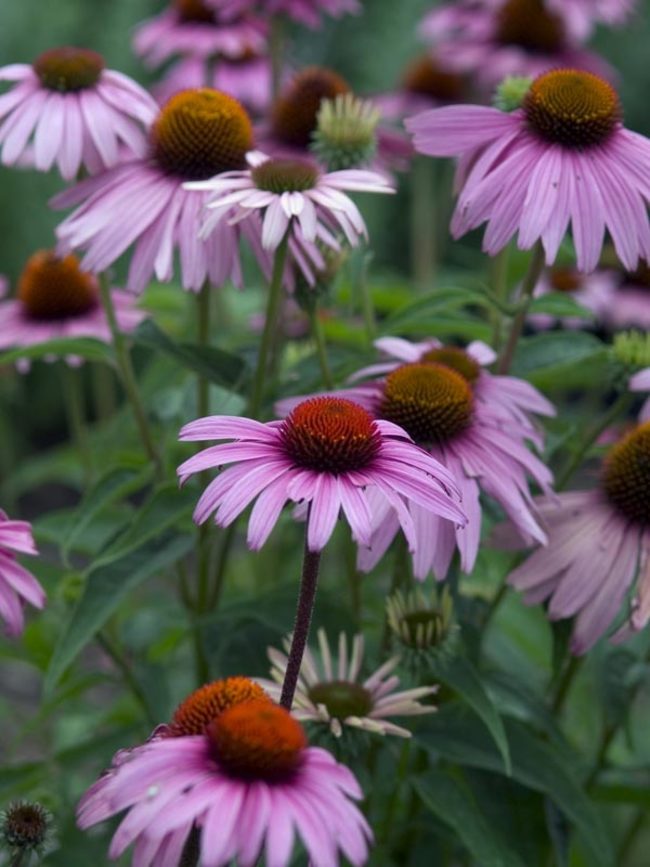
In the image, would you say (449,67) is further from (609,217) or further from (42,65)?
(609,217)

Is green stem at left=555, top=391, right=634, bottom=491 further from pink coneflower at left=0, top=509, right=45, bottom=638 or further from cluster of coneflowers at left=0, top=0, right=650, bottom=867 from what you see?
pink coneflower at left=0, top=509, right=45, bottom=638

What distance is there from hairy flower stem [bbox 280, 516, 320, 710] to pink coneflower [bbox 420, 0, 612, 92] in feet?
4.21

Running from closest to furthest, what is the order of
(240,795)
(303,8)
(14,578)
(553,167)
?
1. (240,795)
2. (14,578)
3. (553,167)
4. (303,8)

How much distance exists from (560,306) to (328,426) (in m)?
0.44

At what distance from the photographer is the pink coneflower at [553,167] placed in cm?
91

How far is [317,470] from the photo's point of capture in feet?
2.37

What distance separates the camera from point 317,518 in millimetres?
673

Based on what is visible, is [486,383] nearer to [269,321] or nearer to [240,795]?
[269,321]

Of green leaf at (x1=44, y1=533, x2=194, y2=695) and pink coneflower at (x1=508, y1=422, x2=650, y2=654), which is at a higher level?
pink coneflower at (x1=508, y1=422, x2=650, y2=654)

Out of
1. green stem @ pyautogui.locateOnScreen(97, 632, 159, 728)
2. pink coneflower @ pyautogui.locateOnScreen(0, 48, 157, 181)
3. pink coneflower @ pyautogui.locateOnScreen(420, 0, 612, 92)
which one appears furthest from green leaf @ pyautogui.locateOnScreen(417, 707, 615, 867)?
pink coneflower @ pyautogui.locateOnScreen(420, 0, 612, 92)

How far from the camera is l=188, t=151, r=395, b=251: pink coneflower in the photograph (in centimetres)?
89

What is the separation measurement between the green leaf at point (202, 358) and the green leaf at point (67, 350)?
82 millimetres

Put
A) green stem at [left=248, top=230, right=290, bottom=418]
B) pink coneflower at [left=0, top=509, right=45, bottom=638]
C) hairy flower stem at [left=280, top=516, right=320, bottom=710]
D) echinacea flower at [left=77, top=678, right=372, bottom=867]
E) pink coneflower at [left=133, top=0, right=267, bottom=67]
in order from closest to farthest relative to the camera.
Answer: echinacea flower at [left=77, top=678, right=372, bottom=867] < hairy flower stem at [left=280, top=516, right=320, bottom=710] < pink coneflower at [left=0, top=509, right=45, bottom=638] < green stem at [left=248, top=230, right=290, bottom=418] < pink coneflower at [left=133, top=0, right=267, bottom=67]

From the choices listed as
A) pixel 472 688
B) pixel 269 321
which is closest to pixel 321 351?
pixel 269 321
